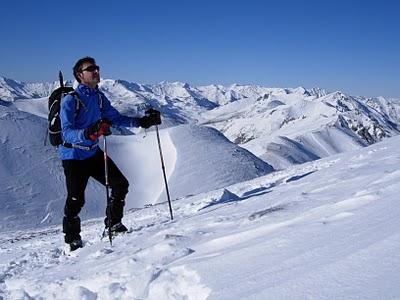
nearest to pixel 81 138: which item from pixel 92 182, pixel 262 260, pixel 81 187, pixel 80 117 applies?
pixel 80 117

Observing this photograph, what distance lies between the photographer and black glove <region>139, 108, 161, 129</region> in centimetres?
796

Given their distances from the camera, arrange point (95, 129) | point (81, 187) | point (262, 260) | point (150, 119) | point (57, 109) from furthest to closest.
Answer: point (150, 119), point (81, 187), point (57, 109), point (95, 129), point (262, 260)

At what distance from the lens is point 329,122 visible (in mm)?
179000

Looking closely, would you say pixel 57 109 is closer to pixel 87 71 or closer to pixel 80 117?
pixel 80 117

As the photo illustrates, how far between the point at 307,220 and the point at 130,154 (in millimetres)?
25574

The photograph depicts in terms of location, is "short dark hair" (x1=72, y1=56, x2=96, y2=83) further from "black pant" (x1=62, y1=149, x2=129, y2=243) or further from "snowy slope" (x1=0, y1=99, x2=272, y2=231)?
"snowy slope" (x1=0, y1=99, x2=272, y2=231)

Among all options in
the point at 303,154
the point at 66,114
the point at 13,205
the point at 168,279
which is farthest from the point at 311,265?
the point at 303,154

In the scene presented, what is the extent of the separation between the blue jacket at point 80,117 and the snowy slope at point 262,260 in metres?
1.49

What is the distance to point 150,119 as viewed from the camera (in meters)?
8.05

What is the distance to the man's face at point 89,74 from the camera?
6.98 metres

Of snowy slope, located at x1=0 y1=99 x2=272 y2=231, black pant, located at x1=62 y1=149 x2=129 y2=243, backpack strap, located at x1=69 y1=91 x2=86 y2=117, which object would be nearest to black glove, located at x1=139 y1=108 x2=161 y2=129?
black pant, located at x1=62 y1=149 x2=129 y2=243

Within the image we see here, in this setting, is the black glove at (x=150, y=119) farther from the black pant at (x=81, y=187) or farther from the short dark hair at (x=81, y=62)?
the short dark hair at (x=81, y=62)

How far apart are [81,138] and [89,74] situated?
1.09m

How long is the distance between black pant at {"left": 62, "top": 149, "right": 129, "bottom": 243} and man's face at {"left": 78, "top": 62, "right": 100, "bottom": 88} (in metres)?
1.15
